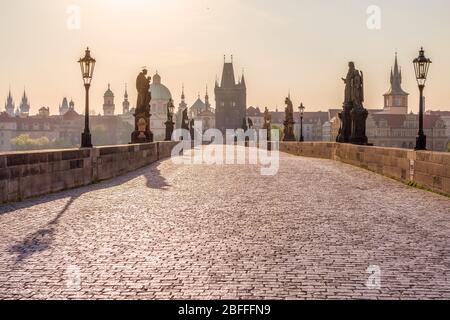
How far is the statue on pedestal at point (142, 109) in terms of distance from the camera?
29406mm

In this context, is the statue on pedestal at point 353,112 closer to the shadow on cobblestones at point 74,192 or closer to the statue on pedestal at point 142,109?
the statue on pedestal at point 142,109

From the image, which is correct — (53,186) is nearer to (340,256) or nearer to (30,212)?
(30,212)

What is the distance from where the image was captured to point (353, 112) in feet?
81.7

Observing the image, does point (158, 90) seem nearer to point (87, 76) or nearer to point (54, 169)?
point (87, 76)

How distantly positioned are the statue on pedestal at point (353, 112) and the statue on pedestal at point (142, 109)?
9.93 m

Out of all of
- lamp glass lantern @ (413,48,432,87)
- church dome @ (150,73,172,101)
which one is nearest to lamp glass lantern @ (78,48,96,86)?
lamp glass lantern @ (413,48,432,87)

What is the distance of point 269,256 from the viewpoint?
6121mm

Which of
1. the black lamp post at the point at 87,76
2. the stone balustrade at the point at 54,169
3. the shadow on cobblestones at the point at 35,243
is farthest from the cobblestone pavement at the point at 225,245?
the black lamp post at the point at 87,76

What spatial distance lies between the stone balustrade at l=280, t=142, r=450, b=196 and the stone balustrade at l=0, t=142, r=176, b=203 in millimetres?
8497

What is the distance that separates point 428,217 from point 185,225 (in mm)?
3934

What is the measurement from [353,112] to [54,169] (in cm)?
1570

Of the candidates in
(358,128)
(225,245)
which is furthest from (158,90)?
(225,245)
